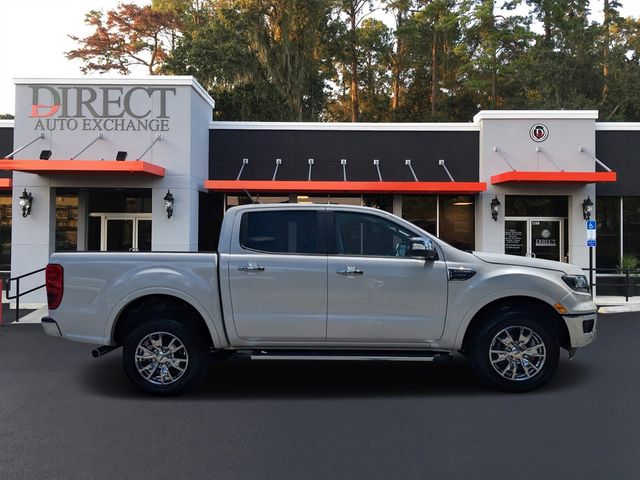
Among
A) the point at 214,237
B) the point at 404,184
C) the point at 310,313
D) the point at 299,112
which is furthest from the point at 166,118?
the point at 299,112

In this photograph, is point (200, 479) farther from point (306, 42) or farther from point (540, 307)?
A: point (306, 42)

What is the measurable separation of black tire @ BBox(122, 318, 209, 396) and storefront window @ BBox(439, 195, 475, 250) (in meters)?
12.6

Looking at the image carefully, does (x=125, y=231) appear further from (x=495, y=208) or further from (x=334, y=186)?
(x=495, y=208)

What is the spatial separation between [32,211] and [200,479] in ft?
42.1

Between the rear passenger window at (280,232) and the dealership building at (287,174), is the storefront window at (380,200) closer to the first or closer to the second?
the dealership building at (287,174)

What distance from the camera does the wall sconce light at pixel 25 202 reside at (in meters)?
14.6

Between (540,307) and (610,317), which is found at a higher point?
(540,307)

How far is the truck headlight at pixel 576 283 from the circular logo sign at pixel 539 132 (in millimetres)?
11184

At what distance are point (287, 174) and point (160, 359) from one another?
456 inches

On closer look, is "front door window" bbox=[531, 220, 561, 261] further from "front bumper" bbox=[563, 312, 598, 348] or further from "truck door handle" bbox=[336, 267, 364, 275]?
"truck door handle" bbox=[336, 267, 364, 275]

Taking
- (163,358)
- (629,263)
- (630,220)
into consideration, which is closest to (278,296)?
(163,358)

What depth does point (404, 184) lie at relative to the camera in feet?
50.9

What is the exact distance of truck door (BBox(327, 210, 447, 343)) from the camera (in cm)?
604

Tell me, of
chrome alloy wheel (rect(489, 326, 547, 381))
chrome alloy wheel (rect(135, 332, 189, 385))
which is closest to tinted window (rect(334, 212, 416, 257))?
chrome alloy wheel (rect(489, 326, 547, 381))
